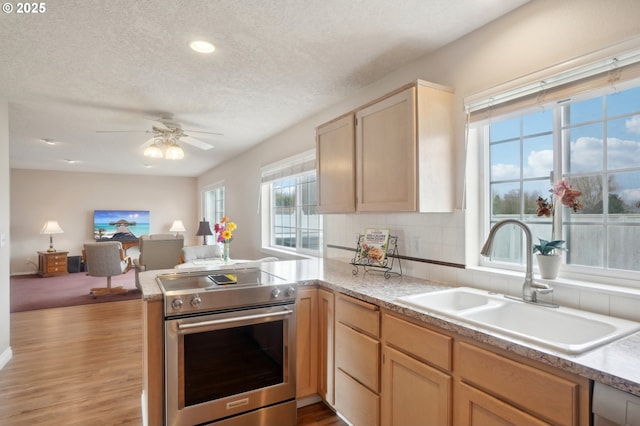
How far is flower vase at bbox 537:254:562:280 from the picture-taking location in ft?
5.29

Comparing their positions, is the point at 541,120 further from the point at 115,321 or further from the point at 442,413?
the point at 115,321

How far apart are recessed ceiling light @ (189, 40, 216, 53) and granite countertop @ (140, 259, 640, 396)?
153cm

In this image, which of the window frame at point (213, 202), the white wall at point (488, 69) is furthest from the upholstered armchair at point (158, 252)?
the white wall at point (488, 69)

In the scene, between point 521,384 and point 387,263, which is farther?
point 387,263

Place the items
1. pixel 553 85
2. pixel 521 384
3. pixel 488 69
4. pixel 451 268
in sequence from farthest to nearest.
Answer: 1. pixel 451 268
2. pixel 488 69
3. pixel 553 85
4. pixel 521 384

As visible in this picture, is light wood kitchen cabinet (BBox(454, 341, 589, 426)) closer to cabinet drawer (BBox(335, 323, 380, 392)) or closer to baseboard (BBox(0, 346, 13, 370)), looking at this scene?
cabinet drawer (BBox(335, 323, 380, 392))

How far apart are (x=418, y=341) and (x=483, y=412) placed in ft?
1.18

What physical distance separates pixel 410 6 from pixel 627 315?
1719mm

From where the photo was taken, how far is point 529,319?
5.16 ft

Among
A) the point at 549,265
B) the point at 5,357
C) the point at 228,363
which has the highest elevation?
the point at 549,265

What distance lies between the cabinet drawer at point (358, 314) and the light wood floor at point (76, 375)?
738 mm

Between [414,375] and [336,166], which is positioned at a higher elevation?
[336,166]

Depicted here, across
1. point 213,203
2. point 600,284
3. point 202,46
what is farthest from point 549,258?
point 213,203

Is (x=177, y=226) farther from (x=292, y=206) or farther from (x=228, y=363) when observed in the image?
(x=228, y=363)
